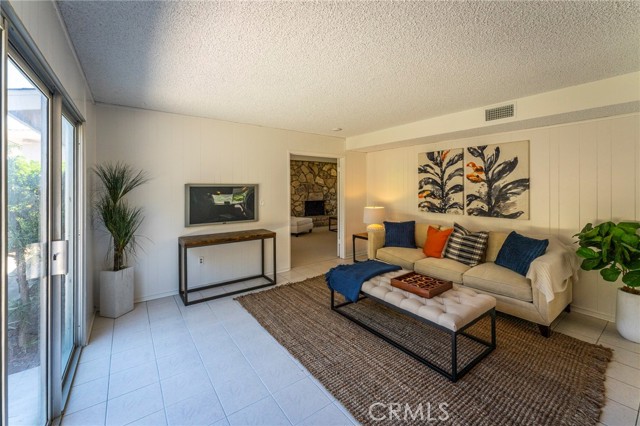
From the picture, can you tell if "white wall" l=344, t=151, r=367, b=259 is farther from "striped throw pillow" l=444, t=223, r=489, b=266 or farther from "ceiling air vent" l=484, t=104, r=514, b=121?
"ceiling air vent" l=484, t=104, r=514, b=121

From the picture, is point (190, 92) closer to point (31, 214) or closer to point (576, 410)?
point (31, 214)

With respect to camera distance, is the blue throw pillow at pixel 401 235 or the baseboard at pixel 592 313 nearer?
the baseboard at pixel 592 313

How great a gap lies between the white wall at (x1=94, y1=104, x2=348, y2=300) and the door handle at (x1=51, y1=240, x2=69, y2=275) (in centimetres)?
187

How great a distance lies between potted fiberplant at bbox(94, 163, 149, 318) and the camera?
3.05 metres

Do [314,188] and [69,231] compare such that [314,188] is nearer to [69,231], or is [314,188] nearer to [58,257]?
[69,231]

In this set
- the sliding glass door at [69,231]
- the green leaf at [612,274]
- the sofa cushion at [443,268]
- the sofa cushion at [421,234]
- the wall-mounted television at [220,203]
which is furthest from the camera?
the sofa cushion at [421,234]

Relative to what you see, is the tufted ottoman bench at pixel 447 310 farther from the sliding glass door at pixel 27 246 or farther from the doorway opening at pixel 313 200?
the doorway opening at pixel 313 200

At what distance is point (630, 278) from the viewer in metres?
2.46

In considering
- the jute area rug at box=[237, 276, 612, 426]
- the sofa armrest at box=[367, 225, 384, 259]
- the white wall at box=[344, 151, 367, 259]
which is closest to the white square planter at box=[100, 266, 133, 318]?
the jute area rug at box=[237, 276, 612, 426]

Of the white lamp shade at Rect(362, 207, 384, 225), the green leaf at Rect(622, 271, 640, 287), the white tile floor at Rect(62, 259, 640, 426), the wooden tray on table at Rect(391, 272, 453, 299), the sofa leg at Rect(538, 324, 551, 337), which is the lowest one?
the white tile floor at Rect(62, 259, 640, 426)

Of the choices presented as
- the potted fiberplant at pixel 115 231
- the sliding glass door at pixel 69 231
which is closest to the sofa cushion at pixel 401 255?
the potted fiberplant at pixel 115 231

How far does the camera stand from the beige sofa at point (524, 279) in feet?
8.66

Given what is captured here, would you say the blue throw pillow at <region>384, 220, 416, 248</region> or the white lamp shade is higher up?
the white lamp shade

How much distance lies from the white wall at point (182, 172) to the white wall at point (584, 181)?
322 centimetres
